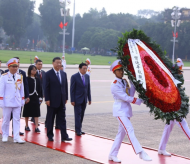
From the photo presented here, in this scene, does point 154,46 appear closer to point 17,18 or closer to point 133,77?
point 133,77

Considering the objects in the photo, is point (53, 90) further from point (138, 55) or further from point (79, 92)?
point (138, 55)

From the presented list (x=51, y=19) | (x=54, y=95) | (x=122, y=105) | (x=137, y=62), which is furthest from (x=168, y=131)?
(x=51, y=19)

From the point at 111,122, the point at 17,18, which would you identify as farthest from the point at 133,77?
the point at 17,18

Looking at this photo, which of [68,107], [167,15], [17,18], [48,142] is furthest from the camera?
[17,18]

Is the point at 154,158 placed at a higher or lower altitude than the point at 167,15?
lower

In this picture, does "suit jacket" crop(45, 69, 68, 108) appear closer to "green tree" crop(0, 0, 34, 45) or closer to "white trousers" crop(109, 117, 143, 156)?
"white trousers" crop(109, 117, 143, 156)

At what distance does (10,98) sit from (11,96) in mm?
49

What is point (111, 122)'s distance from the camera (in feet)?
33.7

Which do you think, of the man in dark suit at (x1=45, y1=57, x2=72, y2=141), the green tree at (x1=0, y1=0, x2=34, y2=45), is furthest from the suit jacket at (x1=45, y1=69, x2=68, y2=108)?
the green tree at (x1=0, y1=0, x2=34, y2=45)

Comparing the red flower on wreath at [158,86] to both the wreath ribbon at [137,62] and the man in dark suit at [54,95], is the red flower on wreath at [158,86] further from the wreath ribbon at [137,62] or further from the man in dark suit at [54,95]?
the man in dark suit at [54,95]

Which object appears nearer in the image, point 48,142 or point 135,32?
point 135,32

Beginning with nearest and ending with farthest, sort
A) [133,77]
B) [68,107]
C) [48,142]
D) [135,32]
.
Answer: [133,77] < [135,32] < [48,142] < [68,107]

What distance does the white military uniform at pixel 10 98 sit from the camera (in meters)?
7.58

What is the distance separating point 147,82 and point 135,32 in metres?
1.00
